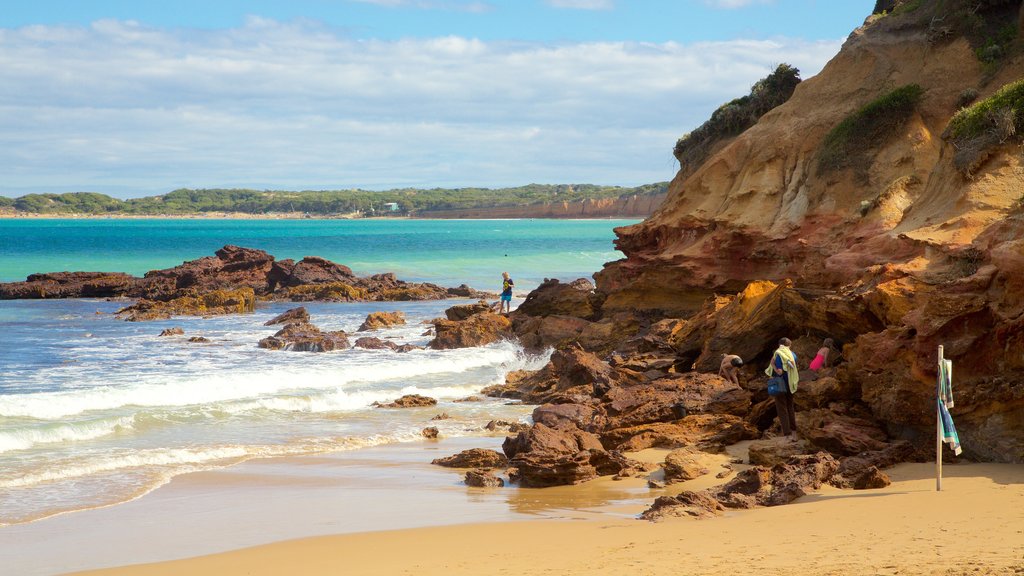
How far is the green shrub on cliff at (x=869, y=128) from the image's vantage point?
18828 millimetres

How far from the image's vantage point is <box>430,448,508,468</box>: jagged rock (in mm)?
12258

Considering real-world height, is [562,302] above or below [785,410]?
above

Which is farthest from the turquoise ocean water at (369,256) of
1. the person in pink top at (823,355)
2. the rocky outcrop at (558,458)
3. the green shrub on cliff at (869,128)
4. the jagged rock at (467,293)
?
the rocky outcrop at (558,458)

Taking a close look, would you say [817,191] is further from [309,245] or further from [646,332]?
[309,245]

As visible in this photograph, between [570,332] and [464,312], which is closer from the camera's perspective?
[570,332]

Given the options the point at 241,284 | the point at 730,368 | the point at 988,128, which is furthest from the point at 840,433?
the point at 241,284

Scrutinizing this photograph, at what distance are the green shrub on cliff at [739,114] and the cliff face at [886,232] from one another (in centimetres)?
94

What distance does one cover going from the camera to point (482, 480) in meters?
11.3

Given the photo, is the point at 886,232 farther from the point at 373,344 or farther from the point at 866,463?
the point at 373,344

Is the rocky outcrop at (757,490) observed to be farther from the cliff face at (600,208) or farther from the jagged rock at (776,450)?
the cliff face at (600,208)

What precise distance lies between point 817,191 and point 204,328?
62.1ft

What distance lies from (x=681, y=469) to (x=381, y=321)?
19958mm

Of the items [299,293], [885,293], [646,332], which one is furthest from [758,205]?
[299,293]

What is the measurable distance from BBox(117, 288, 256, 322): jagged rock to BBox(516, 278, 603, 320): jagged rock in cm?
1348
